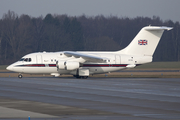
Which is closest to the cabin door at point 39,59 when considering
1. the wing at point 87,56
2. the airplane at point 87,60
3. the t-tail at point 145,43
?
the airplane at point 87,60

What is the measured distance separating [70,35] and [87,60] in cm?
6662

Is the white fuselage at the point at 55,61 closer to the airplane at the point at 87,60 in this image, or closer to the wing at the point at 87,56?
the airplane at the point at 87,60

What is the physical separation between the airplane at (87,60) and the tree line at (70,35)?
49.4 meters

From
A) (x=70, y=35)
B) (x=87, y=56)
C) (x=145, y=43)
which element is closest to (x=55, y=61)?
(x=87, y=56)

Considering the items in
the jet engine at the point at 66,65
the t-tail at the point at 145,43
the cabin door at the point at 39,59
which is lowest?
the jet engine at the point at 66,65

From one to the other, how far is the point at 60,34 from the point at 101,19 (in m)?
30.6

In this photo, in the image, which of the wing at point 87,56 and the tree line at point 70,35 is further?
the tree line at point 70,35

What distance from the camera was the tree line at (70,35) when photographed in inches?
3514

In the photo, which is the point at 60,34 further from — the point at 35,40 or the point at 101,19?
the point at 101,19

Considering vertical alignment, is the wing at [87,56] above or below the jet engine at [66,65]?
above

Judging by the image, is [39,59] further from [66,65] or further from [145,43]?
[145,43]

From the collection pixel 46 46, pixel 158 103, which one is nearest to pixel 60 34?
pixel 46 46

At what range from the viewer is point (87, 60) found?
35812mm

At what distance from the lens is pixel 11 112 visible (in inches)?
542
